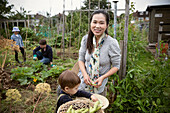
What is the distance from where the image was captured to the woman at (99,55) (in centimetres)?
166

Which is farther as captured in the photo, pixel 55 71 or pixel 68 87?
pixel 55 71

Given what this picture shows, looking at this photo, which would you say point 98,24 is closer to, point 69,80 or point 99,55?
point 99,55

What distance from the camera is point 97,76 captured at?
1733mm

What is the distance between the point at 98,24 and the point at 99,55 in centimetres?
35

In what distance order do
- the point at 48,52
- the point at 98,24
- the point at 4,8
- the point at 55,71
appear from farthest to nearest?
the point at 4,8
the point at 48,52
the point at 55,71
the point at 98,24

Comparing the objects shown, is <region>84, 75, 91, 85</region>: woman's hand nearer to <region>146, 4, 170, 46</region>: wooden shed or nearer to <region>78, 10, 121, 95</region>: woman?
<region>78, 10, 121, 95</region>: woman

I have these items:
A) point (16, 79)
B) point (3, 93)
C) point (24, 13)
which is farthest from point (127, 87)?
point (24, 13)

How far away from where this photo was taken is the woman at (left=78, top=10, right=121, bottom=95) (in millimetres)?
1660

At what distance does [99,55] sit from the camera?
67.1 inches

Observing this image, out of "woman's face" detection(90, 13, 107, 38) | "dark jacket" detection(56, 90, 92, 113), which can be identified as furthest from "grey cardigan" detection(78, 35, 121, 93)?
"dark jacket" detection(56, 90, 92, 113)

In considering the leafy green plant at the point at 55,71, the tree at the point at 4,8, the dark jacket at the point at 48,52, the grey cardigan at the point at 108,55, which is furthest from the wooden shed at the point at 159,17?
the tree at the point at 4,8

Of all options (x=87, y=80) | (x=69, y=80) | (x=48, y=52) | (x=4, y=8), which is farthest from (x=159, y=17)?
(x=4, y=8)

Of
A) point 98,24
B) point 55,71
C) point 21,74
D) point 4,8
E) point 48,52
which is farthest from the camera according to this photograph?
point 4,8

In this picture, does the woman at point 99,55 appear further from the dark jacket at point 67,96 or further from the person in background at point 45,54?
the person in background at point 45,54
